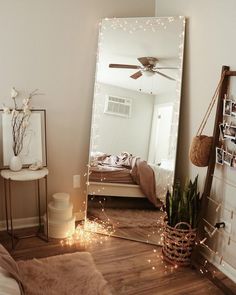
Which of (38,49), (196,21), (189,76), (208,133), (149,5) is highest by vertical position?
(149,5)

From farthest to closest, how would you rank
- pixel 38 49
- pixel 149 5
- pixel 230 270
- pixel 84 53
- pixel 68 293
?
pixel 149 5
pixel 84 53
pixel 38 49
pixel 230 270
pixel 68 293

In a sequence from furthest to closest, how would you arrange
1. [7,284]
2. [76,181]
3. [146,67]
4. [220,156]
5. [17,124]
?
[76,181], [146,67], [17,124], [220,156], [7,284]

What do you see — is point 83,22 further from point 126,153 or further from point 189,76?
point 126,153

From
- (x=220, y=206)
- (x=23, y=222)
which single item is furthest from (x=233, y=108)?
(x=23, y=222)

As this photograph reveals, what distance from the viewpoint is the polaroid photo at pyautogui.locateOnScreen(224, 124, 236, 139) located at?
2.01 m

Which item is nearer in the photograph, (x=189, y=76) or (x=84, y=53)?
(x=189, y=76)

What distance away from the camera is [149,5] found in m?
2.96

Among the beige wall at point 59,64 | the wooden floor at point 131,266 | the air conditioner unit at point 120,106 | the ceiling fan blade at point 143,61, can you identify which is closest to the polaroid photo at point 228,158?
the wooden floor at point 131,266

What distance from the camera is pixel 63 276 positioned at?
2.07 m

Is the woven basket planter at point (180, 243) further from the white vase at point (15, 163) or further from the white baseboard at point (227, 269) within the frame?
the white vase at point (15, 163)

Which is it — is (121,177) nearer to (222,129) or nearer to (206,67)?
(222,129)

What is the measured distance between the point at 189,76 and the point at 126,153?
920 mm

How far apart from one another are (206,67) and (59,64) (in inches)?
52.9

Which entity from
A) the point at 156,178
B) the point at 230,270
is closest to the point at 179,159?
the point at 156,178
